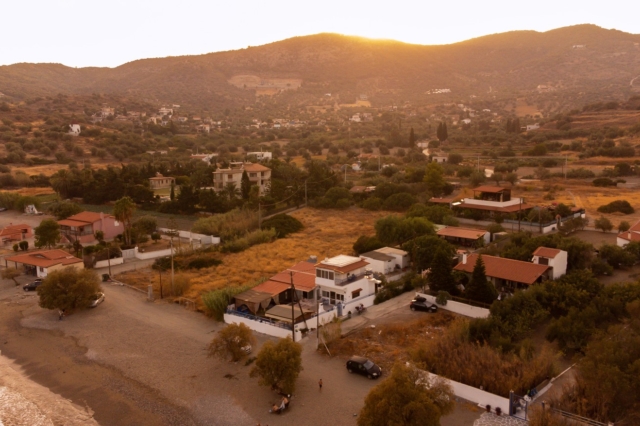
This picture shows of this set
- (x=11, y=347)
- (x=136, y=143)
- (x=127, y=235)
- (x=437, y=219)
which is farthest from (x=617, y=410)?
(x=136, y=143)

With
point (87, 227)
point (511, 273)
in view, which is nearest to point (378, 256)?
point (511, 273)

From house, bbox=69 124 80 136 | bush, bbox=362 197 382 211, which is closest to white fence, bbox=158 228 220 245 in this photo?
bush, bbox=362 197 382 211

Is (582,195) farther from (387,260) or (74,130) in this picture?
(74,130)

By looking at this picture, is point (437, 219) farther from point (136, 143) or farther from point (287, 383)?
point (136, 143)

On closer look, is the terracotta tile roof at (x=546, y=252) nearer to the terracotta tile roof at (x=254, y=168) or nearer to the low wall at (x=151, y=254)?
the low wall at (x=151, y=254)

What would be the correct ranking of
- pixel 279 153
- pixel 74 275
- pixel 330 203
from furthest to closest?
pixel 279 153
pixel 330 203
pixel 74 275
